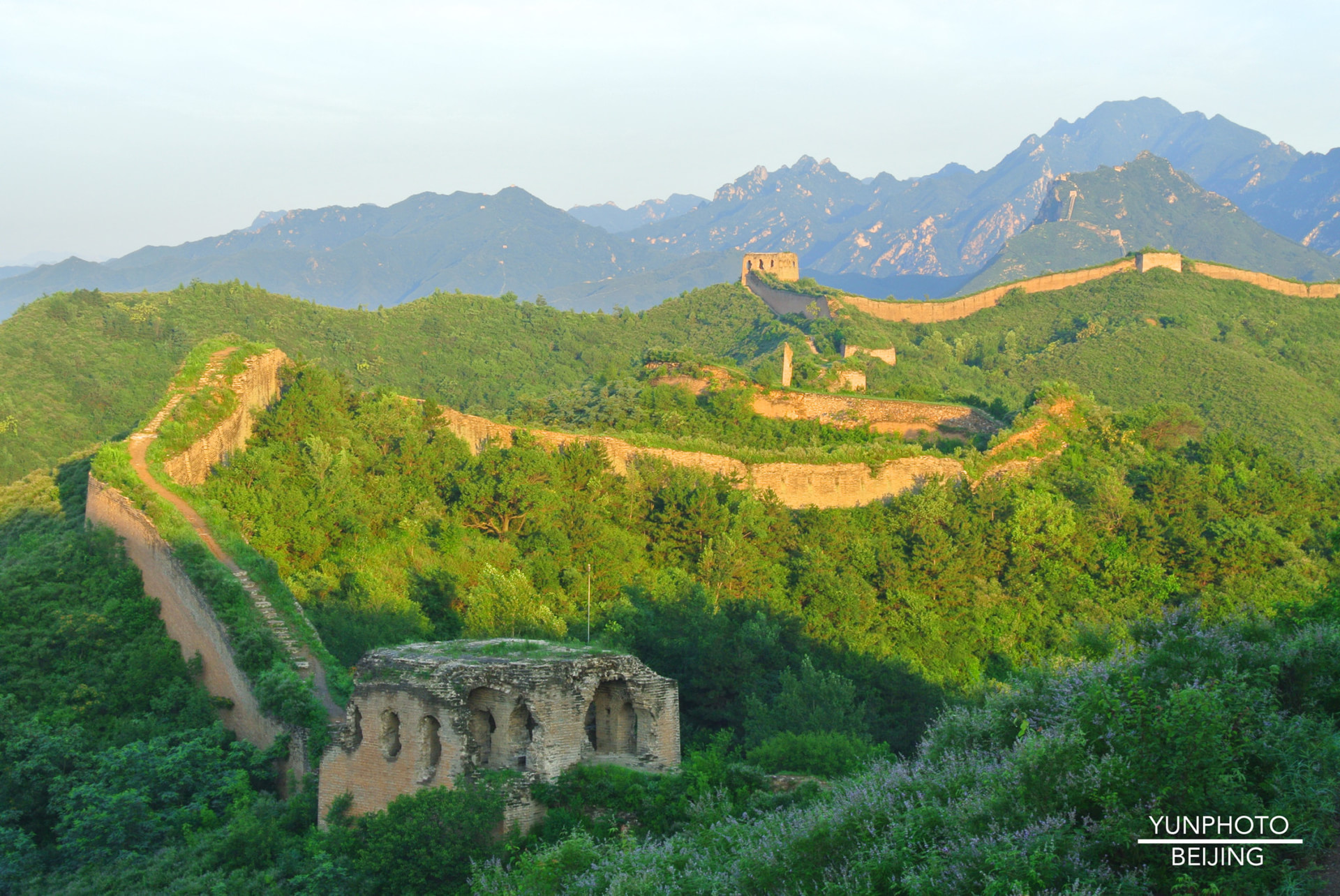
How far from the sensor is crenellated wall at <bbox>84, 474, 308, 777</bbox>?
13.0 m

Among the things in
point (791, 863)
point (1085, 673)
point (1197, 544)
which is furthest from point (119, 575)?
point (1197, 544)

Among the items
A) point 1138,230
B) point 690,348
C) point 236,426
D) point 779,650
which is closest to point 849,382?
point 690,348

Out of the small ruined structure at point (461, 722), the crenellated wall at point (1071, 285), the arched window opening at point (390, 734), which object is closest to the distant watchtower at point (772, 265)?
the crenellated wall at point (1071, 285)

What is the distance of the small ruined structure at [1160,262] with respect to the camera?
59.4m

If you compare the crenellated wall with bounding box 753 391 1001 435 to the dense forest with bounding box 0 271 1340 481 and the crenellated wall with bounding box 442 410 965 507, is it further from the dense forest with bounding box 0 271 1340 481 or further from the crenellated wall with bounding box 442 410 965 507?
the crenellated wall with bounding box 442 410 965 507

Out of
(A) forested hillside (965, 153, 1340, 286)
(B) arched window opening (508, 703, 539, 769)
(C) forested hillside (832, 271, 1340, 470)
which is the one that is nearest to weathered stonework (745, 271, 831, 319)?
(C) forested hillside (832, 271, 1340, 470)

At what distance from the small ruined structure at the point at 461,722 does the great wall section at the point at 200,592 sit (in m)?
1.02

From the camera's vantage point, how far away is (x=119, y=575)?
16.1 m

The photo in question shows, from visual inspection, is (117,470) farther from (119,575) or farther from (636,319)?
(636,319)

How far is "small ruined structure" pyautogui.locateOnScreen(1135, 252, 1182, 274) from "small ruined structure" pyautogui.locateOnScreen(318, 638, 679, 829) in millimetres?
55359

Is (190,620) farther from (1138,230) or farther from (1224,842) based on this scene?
(1138,230)

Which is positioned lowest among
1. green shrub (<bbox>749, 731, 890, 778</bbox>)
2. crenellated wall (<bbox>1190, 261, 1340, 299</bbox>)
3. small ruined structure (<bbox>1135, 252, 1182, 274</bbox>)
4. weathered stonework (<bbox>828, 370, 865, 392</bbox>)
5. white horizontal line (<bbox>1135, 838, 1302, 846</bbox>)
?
green shrub (<bbox>749, 731, 890, 778</bbox>)

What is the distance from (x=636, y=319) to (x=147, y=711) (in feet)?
164

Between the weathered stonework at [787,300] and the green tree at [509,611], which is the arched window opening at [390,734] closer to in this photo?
the green tree at [509,611]
